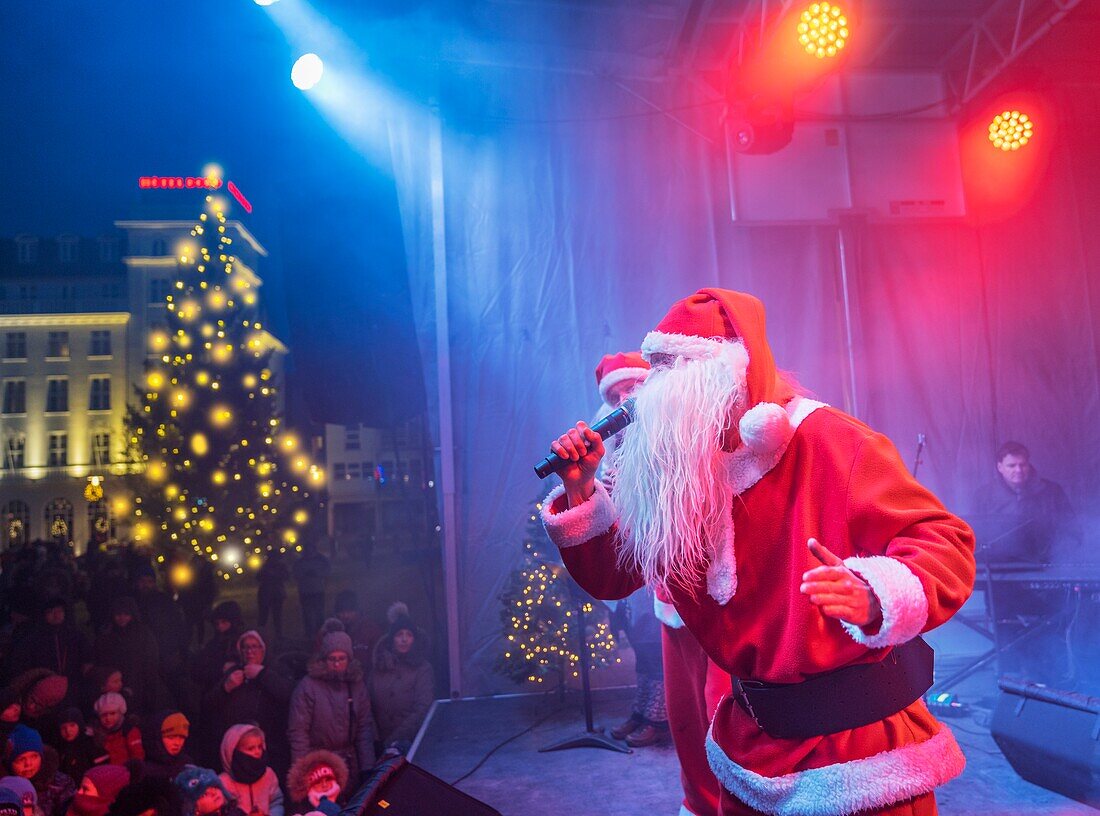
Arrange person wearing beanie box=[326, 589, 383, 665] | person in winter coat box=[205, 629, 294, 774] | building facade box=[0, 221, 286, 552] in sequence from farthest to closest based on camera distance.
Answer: person wearing beanie box=[326, 589, 383, 665]
building facade box=[0, 221, 286, 552]
person in winter coat box=[205, 629, 294, 774]

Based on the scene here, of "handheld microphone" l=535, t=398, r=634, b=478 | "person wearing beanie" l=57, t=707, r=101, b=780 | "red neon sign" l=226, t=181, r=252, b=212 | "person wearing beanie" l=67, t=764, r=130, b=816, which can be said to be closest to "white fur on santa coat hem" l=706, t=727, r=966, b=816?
"handheld microphone" l=535, t=398, r=634, b=478

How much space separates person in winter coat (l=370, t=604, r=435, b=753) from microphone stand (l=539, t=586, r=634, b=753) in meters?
0.75

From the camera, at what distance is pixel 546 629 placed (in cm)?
444

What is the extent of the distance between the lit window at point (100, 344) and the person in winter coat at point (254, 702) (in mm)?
2065

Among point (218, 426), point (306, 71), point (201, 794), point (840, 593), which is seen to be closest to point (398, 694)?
point (201, 794)

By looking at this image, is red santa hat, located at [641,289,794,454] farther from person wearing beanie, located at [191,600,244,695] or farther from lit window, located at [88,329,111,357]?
lit window, located at [88,329,111,357]

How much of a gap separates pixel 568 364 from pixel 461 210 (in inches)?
54.2

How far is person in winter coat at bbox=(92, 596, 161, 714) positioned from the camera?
3916mm

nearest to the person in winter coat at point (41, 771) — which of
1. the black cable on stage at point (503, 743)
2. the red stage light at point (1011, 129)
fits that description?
the black cable on stage at point (503, 743)

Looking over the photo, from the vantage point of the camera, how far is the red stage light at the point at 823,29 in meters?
4.14

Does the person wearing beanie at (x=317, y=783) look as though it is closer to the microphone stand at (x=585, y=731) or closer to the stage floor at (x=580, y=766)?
the stage floor at (x=580, y=766)

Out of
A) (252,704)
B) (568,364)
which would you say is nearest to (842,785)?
(252,704)

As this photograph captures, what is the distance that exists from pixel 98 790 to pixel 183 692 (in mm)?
1092

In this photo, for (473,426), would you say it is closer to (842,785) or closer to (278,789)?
(278,789)
